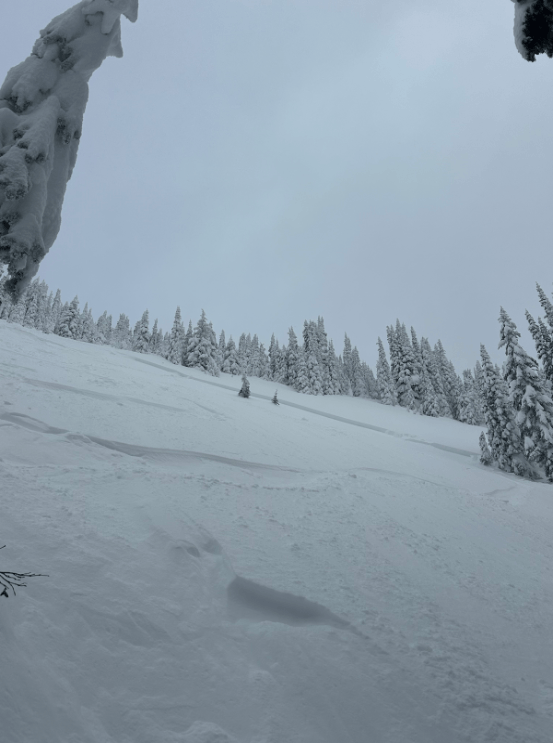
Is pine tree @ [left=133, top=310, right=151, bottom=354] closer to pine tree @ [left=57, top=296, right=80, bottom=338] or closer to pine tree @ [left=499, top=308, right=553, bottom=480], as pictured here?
pine tree @ [left=57, top=296, right=80, bottom=338]

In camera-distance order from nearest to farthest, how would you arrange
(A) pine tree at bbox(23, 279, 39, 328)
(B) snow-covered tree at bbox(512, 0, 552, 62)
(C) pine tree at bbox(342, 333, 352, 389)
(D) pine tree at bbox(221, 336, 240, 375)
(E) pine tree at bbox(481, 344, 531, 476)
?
1. (B) snow-covered tree at bbox(512, 0, 552, 62)
2. (E) pine tree at bbox(481, 344, 531, 476)
3. (A) pine tree at bbox(23, 279, 39, 328)
4. (D) pine tree at bbox(221, 336, 240, 375)
5. (C) pine tree at bbox(342, 333, 352, 389)

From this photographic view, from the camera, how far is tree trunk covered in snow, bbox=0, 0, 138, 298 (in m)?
7.12

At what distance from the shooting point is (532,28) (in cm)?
311

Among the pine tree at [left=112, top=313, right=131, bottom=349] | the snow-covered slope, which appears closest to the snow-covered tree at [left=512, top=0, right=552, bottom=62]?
the snow-covered slope

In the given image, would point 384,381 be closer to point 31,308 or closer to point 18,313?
point 18,313

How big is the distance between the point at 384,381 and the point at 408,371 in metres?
5.98

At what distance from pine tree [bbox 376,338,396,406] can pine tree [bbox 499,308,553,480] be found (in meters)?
32.4

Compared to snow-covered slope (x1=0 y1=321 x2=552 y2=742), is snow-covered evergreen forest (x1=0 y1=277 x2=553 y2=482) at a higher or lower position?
higher

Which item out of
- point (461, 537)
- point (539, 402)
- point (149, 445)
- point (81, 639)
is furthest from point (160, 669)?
point (539, 402)

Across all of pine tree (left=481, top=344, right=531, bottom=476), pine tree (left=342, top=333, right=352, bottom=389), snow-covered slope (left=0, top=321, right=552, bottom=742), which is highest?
pine tree (left=342, top=333, right=352, bottom=389)

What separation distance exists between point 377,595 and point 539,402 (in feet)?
60.7

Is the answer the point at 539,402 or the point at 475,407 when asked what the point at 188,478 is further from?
the point at 475,407

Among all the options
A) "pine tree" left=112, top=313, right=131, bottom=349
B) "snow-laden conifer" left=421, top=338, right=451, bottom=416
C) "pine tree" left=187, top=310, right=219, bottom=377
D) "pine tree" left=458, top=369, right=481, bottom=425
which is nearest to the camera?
"pine tree" left=187, top=310, right=219, bottom=377

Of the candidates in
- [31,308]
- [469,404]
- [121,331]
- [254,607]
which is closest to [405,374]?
[469,404]
